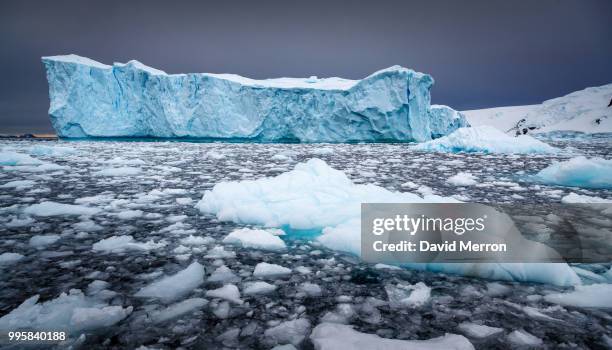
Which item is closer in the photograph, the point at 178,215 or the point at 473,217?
the point at 473,217

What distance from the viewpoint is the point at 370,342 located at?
3.69ft

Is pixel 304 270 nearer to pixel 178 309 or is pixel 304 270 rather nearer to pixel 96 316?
pixel 178 309

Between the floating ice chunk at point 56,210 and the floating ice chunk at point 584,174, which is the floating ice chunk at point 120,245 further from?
the floating ice chunk at point 584,174

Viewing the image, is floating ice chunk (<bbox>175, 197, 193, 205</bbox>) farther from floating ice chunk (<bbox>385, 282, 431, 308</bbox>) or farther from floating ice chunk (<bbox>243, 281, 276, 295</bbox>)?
floating ice chunk (<bbox>385, 282, 431, 308</bbox>)

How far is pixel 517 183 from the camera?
466 cm

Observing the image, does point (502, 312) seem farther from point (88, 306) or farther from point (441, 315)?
point (88, 306)

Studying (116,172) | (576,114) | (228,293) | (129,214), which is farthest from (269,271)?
(576,114)

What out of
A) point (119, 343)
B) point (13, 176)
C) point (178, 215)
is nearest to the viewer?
point (119, 343)

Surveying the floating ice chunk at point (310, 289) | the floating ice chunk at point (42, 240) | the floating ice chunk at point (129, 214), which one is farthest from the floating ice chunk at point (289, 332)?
the floating ice chunk at point (129, 214)

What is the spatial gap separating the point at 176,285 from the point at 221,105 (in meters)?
20.2

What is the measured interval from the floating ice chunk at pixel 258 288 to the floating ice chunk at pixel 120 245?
2.91ft

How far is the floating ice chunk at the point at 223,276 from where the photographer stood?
169 centimetres

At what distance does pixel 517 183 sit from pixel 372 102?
645 inches

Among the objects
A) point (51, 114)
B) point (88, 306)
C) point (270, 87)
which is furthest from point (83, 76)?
point (88, 306)
